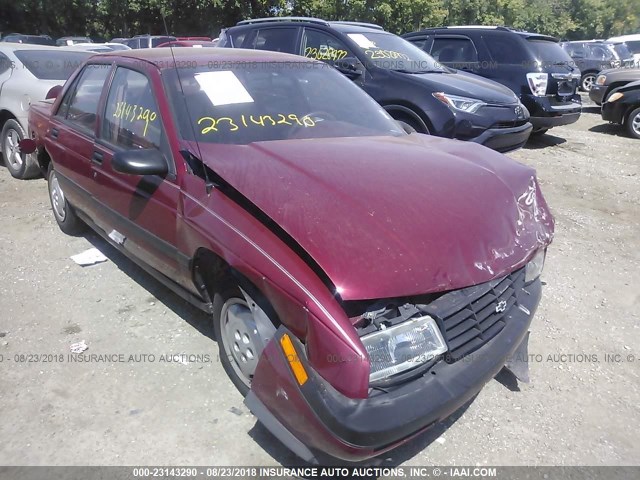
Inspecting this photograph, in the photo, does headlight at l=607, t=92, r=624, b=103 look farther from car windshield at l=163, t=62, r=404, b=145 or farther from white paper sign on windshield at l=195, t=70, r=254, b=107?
white paper sign on windshield at l=195, t=70, r=254, b=107

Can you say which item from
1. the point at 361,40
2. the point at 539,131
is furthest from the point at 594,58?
the point at 361,40

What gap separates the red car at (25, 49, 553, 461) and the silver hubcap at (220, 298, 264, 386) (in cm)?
1

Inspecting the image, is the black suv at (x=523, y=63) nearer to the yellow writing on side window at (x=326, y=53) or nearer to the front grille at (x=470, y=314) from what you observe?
the yellow writing on side window at (x=326, y=53)

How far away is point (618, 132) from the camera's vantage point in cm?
1041

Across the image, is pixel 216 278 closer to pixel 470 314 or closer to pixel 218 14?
pixel 470 314

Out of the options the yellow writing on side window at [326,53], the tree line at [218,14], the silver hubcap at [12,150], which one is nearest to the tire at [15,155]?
the silver hubcap at [12,150]

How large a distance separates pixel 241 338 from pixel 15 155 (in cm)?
512

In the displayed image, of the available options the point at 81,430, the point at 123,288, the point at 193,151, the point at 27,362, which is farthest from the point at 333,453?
the point at 123,288

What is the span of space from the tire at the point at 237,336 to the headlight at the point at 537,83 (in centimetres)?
711

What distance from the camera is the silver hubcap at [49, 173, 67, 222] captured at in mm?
4704

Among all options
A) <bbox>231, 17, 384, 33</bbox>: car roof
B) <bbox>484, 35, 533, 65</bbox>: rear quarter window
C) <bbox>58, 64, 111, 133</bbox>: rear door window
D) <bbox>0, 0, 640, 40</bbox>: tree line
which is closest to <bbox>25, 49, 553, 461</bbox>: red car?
<bbox>58, 64, 111, 133</bbox>: rear door window

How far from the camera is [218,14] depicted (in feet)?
102

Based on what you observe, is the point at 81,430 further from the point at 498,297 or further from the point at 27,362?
the point at 498,297

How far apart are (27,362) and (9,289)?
1.05 m
